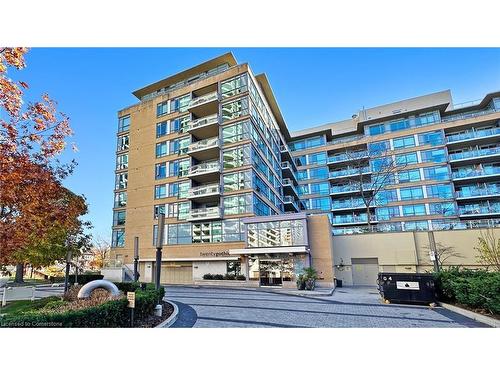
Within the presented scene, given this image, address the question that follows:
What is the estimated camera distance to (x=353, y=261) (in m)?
25.2

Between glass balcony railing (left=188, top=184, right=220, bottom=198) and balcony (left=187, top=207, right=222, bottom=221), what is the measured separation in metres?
1.36

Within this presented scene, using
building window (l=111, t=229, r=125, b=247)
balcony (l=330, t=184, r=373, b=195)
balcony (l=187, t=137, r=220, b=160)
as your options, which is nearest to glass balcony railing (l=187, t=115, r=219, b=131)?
balcony (l=187, t=137, r=220, b=160)

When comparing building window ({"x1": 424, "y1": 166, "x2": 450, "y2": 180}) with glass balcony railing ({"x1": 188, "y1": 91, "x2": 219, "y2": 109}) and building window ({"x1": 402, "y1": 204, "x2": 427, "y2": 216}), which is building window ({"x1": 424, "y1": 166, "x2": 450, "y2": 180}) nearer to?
building window ({"x1": 402, "y1": 204, "x2": 427, "y2": 216})

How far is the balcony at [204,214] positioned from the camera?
85.1ft

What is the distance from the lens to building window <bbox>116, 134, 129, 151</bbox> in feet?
109

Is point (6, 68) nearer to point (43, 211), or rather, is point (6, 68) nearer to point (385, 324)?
point (43, 211)

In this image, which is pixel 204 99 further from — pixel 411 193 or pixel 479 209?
pixel 479 209

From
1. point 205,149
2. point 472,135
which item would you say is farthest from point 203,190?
point 472,135

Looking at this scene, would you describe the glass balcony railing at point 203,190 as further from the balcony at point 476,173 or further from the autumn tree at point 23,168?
the balcony at point 476,173

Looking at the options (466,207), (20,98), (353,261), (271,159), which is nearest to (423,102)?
(466,207)

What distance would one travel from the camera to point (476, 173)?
33438 mm

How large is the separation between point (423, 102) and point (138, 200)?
39475 millimetres

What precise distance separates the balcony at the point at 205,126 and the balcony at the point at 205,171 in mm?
3112

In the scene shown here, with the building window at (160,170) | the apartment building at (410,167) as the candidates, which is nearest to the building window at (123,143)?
the building window at (160,170)
